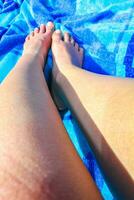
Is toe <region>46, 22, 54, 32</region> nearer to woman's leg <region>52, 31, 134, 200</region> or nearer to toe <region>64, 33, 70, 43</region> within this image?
toe <region>64, 33, 70, 43</region>

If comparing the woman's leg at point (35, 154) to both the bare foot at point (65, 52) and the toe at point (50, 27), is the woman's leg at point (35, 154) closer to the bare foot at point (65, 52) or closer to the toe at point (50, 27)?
the bare foot at point (65, 52)

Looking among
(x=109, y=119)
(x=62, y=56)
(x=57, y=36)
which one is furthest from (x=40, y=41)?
(x=109, y=119)

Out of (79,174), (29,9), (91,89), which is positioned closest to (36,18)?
(29,9)

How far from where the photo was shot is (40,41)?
4.33 feet

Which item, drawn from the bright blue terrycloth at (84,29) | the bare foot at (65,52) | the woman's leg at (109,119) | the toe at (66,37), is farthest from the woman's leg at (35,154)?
the toe at (66,37)

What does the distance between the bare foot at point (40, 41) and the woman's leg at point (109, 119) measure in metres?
0.30

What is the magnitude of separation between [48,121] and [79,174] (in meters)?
0.15

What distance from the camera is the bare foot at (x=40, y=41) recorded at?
1213 mm

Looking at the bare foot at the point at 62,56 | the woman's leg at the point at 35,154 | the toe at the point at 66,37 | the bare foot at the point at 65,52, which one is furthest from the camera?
the toe at the point at 66,37

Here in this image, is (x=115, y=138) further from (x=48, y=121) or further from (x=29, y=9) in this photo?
(x=29, y=9)

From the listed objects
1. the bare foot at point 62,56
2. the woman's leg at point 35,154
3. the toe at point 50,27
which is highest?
the woman's leg at point 35,154

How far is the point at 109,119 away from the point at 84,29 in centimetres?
65

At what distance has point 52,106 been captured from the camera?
795 mm

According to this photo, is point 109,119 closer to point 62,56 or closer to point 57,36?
point 62,56
